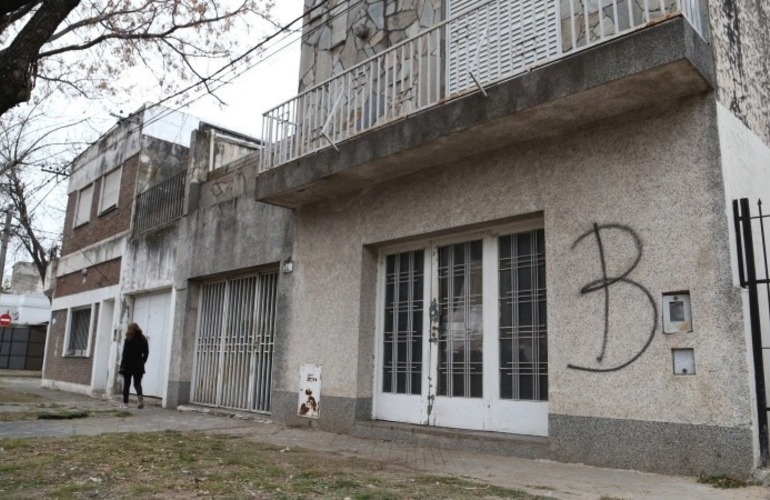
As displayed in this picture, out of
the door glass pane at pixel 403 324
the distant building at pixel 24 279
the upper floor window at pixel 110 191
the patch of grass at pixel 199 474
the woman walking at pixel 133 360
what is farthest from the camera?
the distant building at pixel 24 279

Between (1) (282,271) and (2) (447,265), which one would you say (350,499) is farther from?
(1) (282,271)

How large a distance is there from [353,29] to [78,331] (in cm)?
1220

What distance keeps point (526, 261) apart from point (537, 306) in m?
0.52

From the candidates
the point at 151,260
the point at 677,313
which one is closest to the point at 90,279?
the point at 151,260

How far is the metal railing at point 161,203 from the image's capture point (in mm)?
12688

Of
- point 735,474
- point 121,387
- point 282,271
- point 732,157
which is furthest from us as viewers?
point 121,387

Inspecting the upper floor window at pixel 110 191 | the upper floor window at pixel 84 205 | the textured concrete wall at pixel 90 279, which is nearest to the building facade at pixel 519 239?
the textured concrete wall at pixel 90 279

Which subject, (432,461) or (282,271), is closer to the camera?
(432,461)

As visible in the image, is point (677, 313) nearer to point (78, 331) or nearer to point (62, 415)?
point (62, 415)

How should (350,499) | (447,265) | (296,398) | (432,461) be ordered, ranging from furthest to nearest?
1. (296,398)
2. (447,265)
3. (432,461)
4. (350,499)

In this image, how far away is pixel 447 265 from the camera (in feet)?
24.6

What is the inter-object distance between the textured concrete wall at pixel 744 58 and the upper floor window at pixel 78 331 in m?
15.4

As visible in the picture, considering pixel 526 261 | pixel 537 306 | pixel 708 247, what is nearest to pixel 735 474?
pixel 708 247

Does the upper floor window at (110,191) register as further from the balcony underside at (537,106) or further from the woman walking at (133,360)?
the balcony underside at (537,106)
